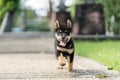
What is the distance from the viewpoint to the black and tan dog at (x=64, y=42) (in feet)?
37.0

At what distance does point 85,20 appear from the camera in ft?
91.7

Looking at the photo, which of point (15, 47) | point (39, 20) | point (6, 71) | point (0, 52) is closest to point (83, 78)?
point (6, 71)

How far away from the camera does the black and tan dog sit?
11281 mm

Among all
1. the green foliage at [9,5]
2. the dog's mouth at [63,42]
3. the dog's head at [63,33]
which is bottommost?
the green foliage at [9,5]

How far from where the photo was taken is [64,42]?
37.4 feet

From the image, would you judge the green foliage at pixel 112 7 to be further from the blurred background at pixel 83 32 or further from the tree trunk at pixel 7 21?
the tree trunk at pixel 7 21

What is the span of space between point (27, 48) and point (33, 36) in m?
6.24

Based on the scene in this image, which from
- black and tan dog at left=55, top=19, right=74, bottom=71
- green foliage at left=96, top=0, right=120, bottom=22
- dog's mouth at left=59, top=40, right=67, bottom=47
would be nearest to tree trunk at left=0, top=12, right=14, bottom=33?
green foliage at left=96, top=0, right=120, bottom=22

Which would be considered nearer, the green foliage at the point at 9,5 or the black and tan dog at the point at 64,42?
the black and tan dog at the point at 64,42

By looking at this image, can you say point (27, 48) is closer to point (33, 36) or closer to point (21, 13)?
point (33, 36)

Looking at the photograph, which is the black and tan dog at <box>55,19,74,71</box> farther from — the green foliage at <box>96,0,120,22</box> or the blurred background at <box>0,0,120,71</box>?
the green foliage at <box>96,0,120,22</box>

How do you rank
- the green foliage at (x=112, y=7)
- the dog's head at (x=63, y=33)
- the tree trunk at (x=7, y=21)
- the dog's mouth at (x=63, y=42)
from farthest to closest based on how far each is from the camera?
the tree trunk at (x=7, y=21), the green foliage at (x=112, y=7), the dog's mouth at (x=63, y=42), the dog's head at (x=63, y=33)

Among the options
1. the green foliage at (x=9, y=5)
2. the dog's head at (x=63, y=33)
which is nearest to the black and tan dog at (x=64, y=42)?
the dog's head at (x=63, y=33)

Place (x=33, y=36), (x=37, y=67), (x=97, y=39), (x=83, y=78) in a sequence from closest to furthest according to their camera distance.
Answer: (x=83, y=78)
(x=37, y=67)
(x=97, y=39)
(x=33, y=36)
